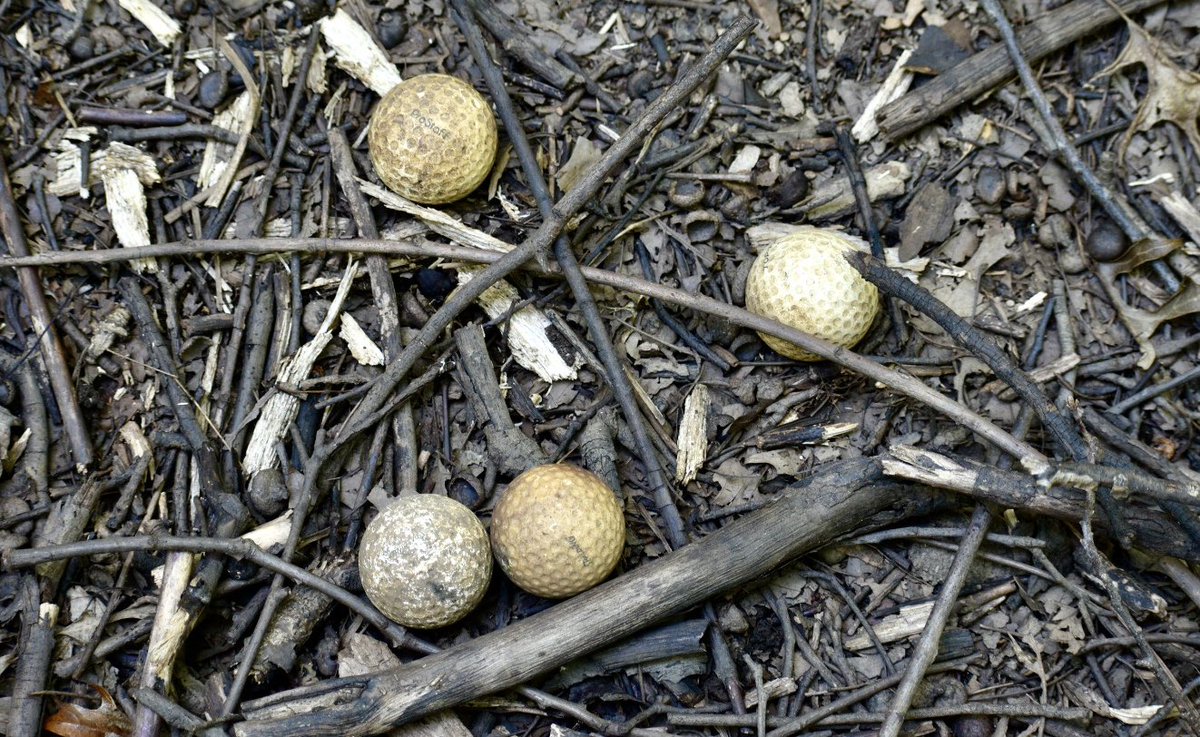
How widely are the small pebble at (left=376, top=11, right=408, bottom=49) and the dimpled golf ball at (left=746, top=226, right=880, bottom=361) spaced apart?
2076 millimetres

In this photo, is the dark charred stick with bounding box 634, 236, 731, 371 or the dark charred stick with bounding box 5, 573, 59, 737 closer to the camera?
the dark charred stick with bounding box 5, 573, 59, 737

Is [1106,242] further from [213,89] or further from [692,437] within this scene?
[213,89]

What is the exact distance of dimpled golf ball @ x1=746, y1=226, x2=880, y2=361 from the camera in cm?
366

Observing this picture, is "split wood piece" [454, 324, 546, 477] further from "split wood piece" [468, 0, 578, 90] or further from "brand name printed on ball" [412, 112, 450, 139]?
"split wood piece" [468, 0, 578, 90]

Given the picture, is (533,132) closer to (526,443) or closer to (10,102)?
(526,443)

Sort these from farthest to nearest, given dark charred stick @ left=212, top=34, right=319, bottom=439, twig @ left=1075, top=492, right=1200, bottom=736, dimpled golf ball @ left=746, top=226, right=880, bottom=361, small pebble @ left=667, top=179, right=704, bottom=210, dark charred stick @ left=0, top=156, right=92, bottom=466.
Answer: small pebble @ left=667, top=179, right=704, bottom=210 → dark charred stick @ left=212, top=34, right=319, bottom=439 → dark charred stick @ left=0, top=156, right=92, bottom=466 → dimpled golf ball @ left=746, top=226, right=880, bottom=361 → twig @ left=1075, top=492, right=1200, bottom=736

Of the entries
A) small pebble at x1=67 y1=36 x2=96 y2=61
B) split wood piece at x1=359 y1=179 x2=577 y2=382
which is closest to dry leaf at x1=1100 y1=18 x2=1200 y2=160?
split wood piece at x1=359 y1=179 x2=577 y2=382

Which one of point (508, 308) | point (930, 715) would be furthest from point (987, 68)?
point (930, 715)

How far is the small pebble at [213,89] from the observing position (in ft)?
13.5

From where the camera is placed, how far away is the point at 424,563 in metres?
3.30

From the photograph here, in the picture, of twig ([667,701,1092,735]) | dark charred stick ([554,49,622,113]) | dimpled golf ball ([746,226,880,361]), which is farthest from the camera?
dark charred stick ([554,49,622,113])

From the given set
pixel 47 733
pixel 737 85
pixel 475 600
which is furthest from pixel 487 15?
pixel 47 733

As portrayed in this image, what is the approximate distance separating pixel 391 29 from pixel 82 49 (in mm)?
1449

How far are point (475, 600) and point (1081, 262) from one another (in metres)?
3.18
